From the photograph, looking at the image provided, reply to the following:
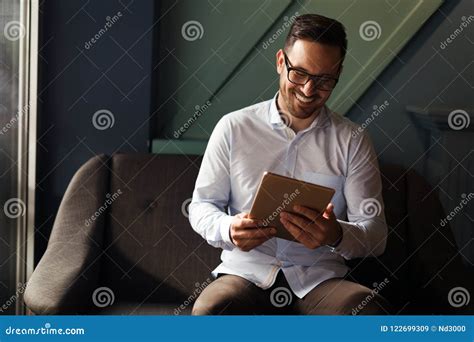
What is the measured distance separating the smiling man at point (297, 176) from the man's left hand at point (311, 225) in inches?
0.7

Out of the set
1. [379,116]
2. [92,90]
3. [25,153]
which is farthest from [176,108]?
[379,116]

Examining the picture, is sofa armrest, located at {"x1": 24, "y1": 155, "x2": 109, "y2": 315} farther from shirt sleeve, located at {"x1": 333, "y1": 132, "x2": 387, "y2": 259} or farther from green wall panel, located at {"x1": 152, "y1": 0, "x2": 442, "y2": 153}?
shirt sleeve, located at {"x1": 333, "y1": 132, "x2": 387, "y2": 259}

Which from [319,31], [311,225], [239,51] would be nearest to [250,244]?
[311,225]

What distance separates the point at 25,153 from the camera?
202 cm

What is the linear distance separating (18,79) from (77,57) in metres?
0.16

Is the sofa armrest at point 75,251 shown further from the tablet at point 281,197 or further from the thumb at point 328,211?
the thumb at point 328,211

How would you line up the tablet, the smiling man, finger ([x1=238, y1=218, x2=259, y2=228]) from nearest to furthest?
the tablet
finger ([x1=238, y1=218, x2=259, y2=228])
the smiling man

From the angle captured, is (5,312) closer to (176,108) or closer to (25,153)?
(25,153)

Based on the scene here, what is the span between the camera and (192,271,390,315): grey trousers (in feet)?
5.05

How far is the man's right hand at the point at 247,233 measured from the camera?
5.02ft

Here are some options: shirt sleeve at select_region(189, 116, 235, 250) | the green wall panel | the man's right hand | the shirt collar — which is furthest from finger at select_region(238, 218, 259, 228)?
the green wall panel

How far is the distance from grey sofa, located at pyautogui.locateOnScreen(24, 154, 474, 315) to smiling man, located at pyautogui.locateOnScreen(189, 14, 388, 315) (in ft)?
0.66

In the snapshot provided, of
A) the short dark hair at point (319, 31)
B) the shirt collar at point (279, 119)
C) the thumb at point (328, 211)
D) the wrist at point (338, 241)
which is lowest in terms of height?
the wrist at point (338, 241)

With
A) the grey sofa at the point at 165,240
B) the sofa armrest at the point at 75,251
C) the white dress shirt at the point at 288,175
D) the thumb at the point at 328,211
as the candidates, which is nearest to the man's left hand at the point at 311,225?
the thumb at the point at 328,211
